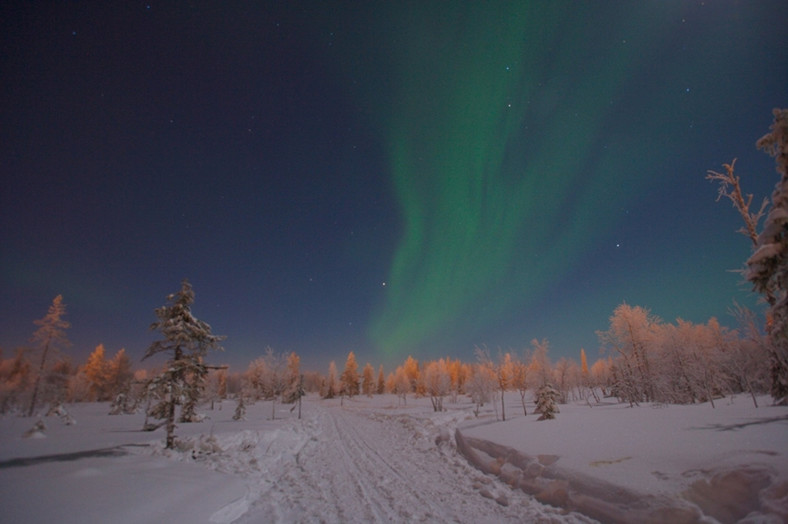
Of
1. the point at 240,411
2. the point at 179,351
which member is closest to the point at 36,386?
the point at 240,411

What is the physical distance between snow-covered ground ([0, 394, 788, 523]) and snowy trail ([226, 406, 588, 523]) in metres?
0.06

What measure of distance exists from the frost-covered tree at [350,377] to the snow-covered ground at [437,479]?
73483 mm

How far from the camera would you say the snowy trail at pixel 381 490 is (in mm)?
7508

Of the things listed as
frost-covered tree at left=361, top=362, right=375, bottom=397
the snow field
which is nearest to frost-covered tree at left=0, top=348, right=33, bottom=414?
the snow field

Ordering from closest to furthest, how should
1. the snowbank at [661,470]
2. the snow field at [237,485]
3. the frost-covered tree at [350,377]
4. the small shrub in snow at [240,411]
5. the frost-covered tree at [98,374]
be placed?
the snowbank at [661,470] → the snow field at [237,485] → the small shrub in snow at [240,411] → the frost-covered tree at [98,374] → the frost-covered tree at [350,377]

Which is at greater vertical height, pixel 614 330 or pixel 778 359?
pixel 614 330

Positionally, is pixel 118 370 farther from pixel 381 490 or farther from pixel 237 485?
pixel 381 490

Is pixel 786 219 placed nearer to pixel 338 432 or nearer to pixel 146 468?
pixel 146 468

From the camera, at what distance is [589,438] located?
1091 cm

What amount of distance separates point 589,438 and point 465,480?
5.15 meters

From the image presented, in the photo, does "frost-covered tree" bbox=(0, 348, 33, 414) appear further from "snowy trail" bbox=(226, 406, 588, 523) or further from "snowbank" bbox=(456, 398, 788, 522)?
"snowbank" bbox=(456, 398, 788, 522)

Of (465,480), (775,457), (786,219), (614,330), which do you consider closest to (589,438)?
(465,480)

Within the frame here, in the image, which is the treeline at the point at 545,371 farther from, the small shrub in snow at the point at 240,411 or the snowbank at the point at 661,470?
the snowbank at the point at 661,470

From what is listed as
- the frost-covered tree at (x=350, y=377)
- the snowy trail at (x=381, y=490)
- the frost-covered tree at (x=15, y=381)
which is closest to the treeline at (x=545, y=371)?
the frost-covered tree at (x=15, y=381)
